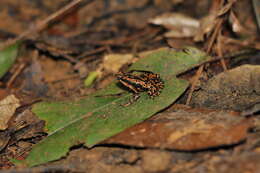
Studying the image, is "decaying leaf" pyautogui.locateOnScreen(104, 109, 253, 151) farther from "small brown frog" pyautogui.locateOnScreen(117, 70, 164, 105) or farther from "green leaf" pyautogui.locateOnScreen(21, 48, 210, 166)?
"small brown frog" pyautogui.locateOnScreen(117, 70, 164, 105)

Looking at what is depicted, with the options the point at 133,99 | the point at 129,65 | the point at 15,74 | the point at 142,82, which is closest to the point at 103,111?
the point at 133,99

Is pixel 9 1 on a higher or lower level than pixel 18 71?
higher

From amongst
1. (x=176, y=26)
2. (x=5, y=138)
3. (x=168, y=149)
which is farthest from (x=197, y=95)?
(x=5, y=138)

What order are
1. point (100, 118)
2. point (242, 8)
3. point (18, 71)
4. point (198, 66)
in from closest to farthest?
1. point (100, 118)
2. point (198, 66)
3. point (18, 71)
4. point (242, 8)

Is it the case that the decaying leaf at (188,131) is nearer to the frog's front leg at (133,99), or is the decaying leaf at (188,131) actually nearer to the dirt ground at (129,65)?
the dirt ground at (129,65)

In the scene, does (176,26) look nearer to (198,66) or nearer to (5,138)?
(198,66)

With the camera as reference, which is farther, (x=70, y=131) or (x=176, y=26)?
(x=176, y=26)

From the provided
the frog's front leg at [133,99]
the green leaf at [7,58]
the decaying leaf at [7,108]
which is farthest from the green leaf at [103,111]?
the green leaf at [7,58]

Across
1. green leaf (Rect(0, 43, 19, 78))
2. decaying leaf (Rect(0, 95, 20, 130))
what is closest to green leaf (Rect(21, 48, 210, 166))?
decaying leaf (Rect(0, 95, 20, 130))
